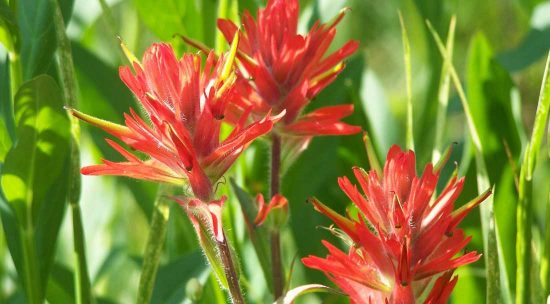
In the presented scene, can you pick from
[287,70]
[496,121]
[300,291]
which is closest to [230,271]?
[300,291]

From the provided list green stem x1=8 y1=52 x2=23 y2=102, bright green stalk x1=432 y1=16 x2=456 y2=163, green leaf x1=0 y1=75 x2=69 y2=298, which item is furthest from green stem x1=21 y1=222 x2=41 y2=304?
bright green stalk x1=432 y1=16 x2=456 y2=163

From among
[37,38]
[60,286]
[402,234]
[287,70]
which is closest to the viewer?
[402,234]

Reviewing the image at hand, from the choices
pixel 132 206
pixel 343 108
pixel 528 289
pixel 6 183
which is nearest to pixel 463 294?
pixel 528 289

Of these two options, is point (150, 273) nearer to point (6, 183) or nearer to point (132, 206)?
point (6, 183)

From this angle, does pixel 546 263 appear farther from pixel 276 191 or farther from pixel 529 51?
pixel 529 51

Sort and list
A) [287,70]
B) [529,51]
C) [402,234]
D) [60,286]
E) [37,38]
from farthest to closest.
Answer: [529,51], [60,286], [37,38], [287,70], [402,234]

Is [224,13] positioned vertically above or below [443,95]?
above

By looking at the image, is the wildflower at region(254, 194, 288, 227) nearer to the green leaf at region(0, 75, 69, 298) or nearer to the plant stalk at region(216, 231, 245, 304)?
the plant stalk at region(216, 231, 245, 304)

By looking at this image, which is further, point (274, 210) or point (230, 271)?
point (274, 210)
